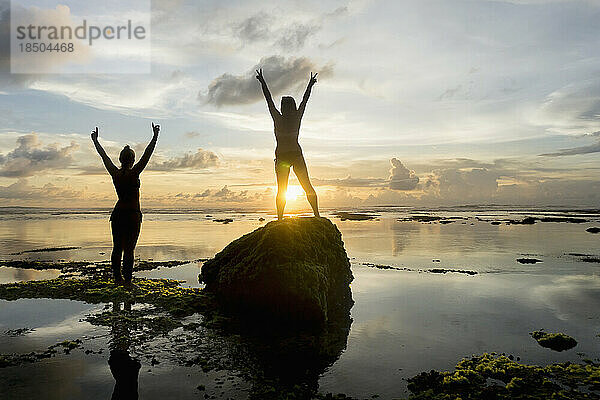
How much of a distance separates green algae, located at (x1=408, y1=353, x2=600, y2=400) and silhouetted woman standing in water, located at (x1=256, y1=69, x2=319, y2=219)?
8102 millimetres

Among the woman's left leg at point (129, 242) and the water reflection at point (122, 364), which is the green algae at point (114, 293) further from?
the water reflection at point (122, 364)

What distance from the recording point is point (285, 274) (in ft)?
38.3

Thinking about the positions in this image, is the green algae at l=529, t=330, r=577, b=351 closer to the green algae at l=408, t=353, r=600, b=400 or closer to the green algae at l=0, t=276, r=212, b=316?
the green algae at l=408, t=353, r=600, b=400

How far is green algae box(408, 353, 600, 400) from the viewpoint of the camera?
7.14 m

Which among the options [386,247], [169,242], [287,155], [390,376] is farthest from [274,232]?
[169,242]

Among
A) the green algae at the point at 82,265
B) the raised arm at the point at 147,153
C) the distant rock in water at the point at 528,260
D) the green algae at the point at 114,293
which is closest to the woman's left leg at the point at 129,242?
the green algae at the point at 114,293

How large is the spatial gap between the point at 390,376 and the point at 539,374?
306cm

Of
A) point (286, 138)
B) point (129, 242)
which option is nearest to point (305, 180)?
point (286, 138)

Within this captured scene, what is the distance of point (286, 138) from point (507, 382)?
32.6 ft

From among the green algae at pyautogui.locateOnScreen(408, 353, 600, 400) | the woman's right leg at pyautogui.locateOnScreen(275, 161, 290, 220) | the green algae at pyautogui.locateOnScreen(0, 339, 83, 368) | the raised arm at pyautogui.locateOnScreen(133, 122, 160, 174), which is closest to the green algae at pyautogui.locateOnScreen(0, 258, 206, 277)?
the raised arm at pyautogui.locateOnScreen(133, 122, 160, 174)

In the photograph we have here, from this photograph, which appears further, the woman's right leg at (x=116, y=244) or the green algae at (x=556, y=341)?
the woman's right leg at (x=116, y=244)

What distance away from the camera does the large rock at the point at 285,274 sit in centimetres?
1142

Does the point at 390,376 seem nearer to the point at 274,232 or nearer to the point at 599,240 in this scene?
the point at 274,232

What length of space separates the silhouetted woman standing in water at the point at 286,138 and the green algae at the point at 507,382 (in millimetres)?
8102
